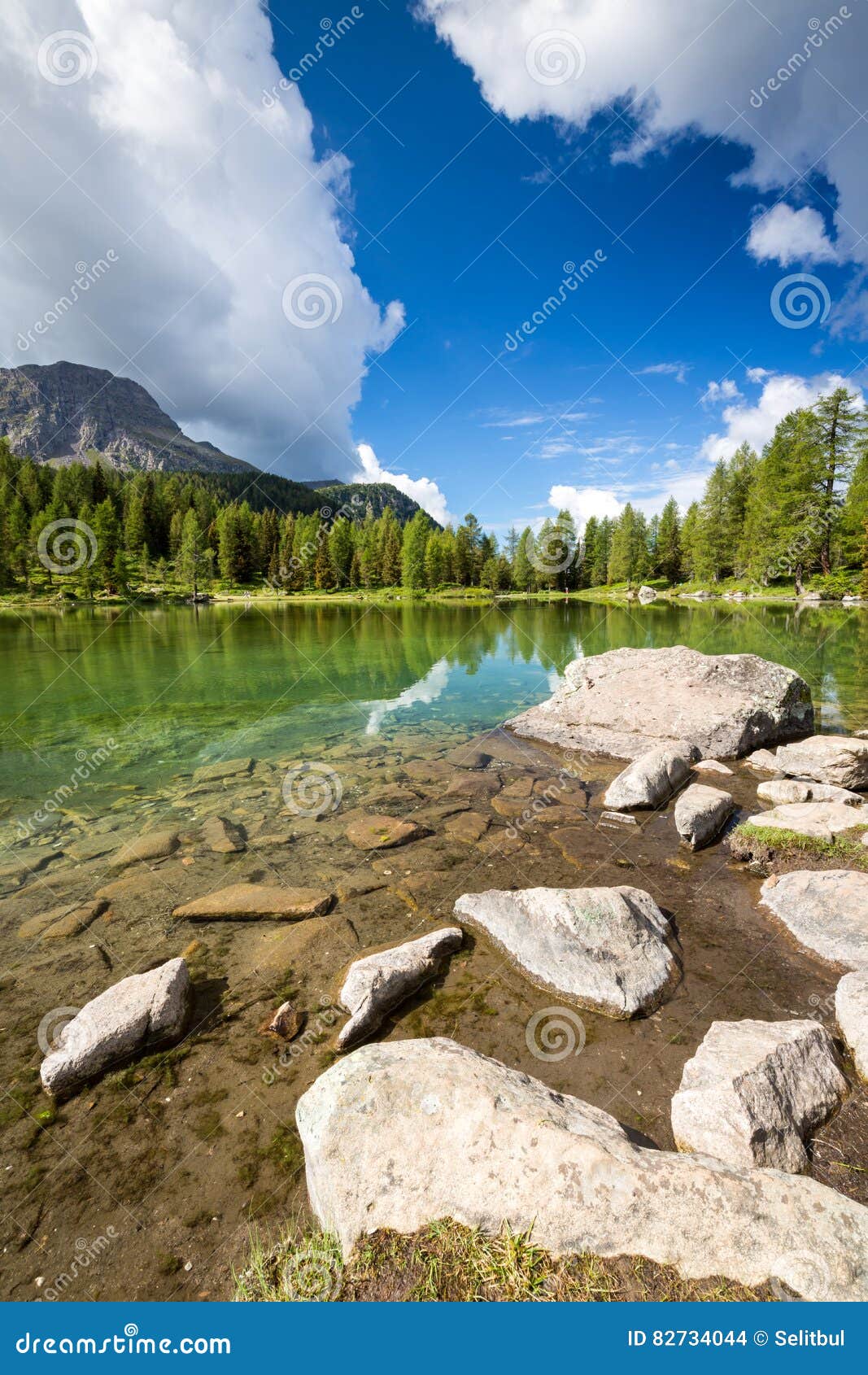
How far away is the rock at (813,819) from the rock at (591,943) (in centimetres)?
361

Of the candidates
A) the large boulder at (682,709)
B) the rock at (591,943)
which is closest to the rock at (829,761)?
the large boulder at (682,709)

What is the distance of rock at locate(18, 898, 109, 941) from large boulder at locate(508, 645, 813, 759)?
1306 centimetres

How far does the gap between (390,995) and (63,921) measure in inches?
229

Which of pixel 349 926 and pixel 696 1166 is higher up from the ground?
pixel 696 1166

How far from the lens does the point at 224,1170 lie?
15.2 ft

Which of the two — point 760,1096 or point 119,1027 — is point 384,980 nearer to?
point 119,1027

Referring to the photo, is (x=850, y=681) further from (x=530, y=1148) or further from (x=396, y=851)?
(x=530, y=1148)

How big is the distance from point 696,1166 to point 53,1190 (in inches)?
208

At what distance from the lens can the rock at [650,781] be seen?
11852mm

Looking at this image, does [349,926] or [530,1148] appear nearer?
[530,1148]

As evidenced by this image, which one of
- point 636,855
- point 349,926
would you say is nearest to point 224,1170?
point 349,926

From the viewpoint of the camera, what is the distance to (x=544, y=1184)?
143 inches

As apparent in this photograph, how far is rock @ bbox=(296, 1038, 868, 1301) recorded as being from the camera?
3.24 metres

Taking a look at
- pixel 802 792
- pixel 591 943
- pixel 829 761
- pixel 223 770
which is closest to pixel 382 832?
pixel 591 943
